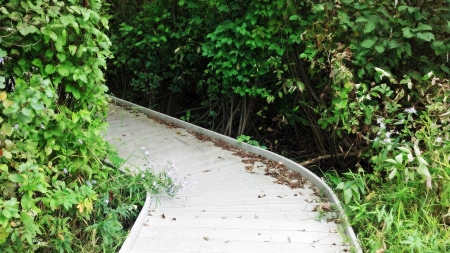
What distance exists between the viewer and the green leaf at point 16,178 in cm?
264

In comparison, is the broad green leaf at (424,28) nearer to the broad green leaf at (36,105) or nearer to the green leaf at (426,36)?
the green leaf at (426,36)

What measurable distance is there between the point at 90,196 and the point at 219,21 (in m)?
3.93

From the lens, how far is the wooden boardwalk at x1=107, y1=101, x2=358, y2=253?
3404mm

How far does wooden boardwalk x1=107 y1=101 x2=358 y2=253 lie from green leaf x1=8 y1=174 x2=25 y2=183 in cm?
→ 101

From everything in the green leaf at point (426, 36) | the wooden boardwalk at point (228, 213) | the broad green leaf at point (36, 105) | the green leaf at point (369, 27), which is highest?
the green leaf at point (369, 27)

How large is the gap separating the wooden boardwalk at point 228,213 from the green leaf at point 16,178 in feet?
3.32

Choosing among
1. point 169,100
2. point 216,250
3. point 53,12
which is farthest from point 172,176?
point 169,100

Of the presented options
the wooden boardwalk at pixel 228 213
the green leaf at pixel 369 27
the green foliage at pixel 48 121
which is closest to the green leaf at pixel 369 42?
the green leaf at pixel 369 27

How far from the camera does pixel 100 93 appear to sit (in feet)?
11.5

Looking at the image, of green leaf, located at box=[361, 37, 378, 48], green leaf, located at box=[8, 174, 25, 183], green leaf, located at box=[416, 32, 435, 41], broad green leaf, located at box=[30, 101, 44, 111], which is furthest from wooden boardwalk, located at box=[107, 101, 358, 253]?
green leaf, located at box=[416, 32, 435, 41]

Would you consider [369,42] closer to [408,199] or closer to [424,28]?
[424,28]

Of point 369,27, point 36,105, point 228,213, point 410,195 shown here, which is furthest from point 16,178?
point 369,27

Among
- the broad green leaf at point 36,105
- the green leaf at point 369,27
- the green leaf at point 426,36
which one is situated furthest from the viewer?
the green leaf at point 369,27

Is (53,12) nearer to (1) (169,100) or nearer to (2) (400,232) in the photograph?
(2) (400,232)
